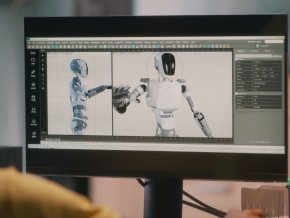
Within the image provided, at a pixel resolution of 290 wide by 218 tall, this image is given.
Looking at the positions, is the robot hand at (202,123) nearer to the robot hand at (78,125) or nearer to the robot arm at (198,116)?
the robot arm at (198,116)

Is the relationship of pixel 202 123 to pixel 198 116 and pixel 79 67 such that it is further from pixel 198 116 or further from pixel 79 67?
pixel 79 67

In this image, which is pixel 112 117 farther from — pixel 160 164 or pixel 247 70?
pixel 247 70

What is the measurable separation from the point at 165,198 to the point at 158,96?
0.21 metres

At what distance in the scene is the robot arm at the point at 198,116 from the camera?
1.05 m

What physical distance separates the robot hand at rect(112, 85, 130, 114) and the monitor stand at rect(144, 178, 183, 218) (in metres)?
0.17

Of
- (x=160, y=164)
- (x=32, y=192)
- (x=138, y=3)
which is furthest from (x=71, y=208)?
(x=138, y=3)

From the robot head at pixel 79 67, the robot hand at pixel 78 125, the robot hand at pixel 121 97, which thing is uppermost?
the robot head at pixel 79 67

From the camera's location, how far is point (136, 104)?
3.50 ft

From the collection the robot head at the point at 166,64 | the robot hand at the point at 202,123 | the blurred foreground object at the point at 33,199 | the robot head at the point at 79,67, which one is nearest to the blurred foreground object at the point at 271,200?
the robot hand at the point at 202,123

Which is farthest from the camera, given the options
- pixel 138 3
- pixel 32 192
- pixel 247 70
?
pixel 138 3

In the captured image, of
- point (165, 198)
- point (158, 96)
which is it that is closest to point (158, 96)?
point (158, 96)

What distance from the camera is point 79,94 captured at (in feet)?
3.56

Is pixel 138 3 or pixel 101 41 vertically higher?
pixel 138 3

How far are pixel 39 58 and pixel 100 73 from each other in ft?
0.45
